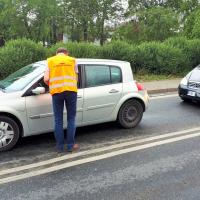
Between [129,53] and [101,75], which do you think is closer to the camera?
[101,75]

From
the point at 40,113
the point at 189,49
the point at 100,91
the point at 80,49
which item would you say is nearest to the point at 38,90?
the point at 40,113

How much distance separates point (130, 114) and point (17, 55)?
6.64m

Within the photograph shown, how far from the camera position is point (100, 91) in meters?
6.88

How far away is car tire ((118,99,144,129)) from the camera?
7332 mm

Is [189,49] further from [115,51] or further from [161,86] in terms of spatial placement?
[161,86]

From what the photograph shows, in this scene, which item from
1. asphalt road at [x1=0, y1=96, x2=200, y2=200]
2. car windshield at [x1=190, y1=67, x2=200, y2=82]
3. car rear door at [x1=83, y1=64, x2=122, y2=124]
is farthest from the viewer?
car windshield at [x1=190, y1=67, x2=200, y2=82]

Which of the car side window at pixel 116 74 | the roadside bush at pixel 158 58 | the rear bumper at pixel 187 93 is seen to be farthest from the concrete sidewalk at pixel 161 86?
the car side window at pixel 116 74

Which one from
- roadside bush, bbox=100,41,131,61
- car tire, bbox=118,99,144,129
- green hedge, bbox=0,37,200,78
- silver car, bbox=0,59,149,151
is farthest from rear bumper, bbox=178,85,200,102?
roadside bush, bbox=100,41,131,61

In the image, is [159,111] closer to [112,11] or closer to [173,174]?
[173,174]

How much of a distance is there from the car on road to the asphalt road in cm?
208

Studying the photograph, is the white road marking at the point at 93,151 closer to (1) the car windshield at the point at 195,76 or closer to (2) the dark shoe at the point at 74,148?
(2) the dark shoe at the point at 74,148

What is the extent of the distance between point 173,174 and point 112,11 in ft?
137

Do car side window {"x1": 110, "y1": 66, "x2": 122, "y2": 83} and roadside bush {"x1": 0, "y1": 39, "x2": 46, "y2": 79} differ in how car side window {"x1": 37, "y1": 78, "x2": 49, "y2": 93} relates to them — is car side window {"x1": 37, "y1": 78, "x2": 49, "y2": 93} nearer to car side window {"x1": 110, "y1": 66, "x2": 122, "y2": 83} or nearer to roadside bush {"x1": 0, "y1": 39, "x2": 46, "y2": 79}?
car side window {"x1": 110, "y1": 66, "x2": 122, "y2": 83}

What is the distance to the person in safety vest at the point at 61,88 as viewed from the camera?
5.77 m
